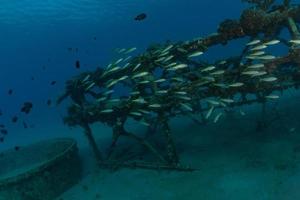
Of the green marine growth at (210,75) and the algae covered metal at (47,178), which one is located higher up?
the green marine growth at (210,75)

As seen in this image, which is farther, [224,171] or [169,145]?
[169,145]

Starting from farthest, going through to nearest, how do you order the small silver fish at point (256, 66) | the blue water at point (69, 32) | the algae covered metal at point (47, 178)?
the blue water at point (69, 32)
the algae covered metal at point (47, 178)
the small silver fish at point (256, 66)

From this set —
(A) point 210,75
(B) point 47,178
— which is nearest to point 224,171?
(A) point 210,75

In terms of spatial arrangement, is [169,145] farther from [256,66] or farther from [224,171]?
[256,66]

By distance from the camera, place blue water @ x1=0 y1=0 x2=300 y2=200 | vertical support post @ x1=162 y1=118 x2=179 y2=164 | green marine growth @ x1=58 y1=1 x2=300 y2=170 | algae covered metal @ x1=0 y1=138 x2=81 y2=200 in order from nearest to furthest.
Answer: green marine growth @ x1=58 y1=1 x2=300 y2=170 → vertical support post @ x1=162 y1=118 x2=179 y2=164 → algae covered metal @ x1=0 y1=138 x2=81 y2=200 → blue water @ x1=0 y1=0 x2=300 y2=200

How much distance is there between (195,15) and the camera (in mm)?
61281

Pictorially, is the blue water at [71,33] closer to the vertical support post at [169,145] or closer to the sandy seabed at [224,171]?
the sandy seabed at [224,171]

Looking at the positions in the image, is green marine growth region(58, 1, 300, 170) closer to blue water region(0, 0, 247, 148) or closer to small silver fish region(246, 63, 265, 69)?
small silver fish region(246, 63, 265, 69)

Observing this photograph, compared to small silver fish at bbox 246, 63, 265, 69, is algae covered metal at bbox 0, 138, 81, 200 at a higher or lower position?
lower

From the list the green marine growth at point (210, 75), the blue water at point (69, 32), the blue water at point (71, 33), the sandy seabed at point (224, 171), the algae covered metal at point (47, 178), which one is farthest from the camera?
the blue water at point (69, 32)

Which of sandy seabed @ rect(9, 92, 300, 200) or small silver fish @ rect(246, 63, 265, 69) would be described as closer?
small silver fish @ rect(246, 63, 265, 69)

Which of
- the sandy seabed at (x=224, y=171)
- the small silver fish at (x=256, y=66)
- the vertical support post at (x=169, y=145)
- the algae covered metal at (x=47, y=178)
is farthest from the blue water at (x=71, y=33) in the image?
the small silver fish at (x=256, y=66)

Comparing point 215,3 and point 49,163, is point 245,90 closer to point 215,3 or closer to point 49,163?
point 49,163

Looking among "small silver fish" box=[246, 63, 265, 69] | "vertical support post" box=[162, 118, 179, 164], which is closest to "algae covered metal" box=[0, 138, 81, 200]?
"vertical support post" box=[162, 118, 179, 164]
